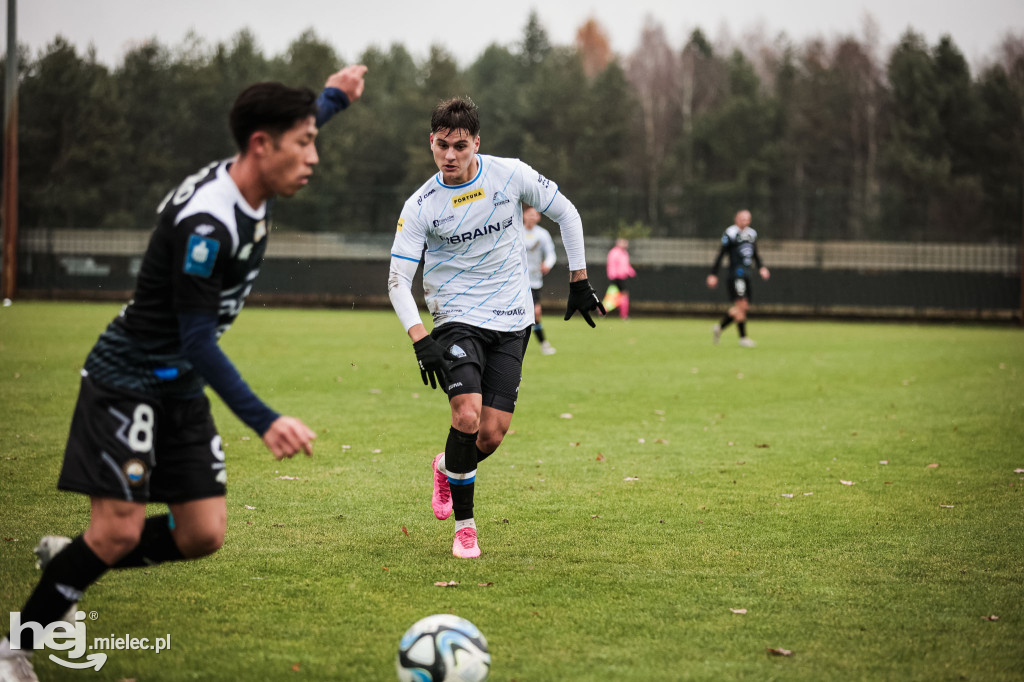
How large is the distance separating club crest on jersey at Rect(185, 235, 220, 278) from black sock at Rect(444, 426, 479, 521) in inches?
88.9

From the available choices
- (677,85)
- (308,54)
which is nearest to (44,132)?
(308,54)

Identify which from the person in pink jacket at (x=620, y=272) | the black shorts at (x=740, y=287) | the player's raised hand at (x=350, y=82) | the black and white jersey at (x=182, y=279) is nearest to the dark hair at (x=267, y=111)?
the black and white jersey at (x=182, y=279)

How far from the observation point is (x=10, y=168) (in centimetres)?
2941

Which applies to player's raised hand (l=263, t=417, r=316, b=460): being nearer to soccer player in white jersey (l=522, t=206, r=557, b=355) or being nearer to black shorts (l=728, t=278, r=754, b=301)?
soccer player in white jersey (l=522, t=206, r=557, b=355)

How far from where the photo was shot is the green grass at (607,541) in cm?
379

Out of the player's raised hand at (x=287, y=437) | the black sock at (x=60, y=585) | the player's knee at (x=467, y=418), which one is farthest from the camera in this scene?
the player's knee at (x=467, y=418)

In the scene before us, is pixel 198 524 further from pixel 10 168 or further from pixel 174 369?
pixel 10 168

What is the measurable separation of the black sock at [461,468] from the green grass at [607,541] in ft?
0.84

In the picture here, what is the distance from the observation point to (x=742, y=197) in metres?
32.3

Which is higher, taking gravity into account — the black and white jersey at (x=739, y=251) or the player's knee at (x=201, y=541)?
the black and white jersey at (x=739, y=251)

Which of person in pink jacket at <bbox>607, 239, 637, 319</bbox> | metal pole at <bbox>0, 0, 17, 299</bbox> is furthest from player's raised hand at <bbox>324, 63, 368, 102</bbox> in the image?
metal pole at <bbox>0, 0, 17, 299</bbox>

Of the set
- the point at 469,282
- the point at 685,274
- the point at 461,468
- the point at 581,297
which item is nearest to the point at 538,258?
the point at 581,297

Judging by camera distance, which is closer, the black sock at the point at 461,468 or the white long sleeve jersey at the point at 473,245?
the black sock at the point at 461,468

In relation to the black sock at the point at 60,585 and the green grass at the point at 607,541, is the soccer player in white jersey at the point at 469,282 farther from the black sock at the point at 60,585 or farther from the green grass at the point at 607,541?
the black sock at the point at 60,585
